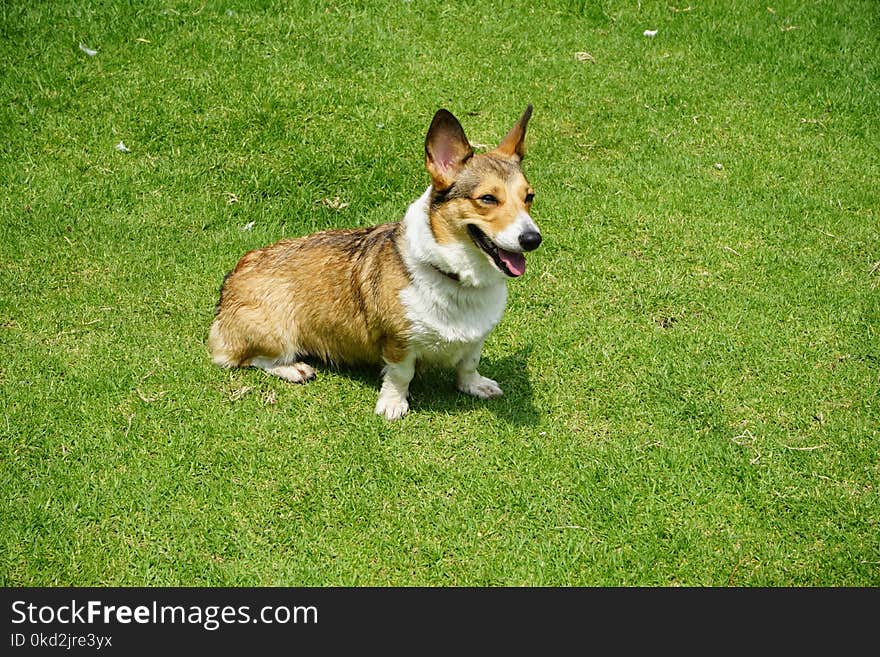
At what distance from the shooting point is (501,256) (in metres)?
3.96

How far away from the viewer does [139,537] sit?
13.2 ft

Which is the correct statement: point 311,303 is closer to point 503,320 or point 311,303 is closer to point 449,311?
point 449,311

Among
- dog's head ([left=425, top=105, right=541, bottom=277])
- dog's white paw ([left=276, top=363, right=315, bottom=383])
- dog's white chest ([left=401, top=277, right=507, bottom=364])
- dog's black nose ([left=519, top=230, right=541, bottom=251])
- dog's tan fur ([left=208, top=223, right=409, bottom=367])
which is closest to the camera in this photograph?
dog's black nose ([left=519, top=230, right=541, bottom=251])

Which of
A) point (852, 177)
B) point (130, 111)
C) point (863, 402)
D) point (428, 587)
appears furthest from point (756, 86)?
point (428, 587)

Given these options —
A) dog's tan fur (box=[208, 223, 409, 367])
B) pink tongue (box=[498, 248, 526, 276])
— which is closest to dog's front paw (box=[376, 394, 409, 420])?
dog's tan fur (box=[208, 223, 409, 367])

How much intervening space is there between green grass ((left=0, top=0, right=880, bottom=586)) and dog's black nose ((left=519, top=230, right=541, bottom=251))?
4.33 feet

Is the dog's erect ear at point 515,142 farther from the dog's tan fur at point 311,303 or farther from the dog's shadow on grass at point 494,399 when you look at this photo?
the dog's shadow on grass at point 494,399

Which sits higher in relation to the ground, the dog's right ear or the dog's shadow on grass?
the dog's right ear

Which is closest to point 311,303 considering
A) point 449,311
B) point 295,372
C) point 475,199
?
point 295,372

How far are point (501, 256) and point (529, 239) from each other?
8.9 inches

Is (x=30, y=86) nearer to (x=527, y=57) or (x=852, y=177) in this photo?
(x=527, y=57)

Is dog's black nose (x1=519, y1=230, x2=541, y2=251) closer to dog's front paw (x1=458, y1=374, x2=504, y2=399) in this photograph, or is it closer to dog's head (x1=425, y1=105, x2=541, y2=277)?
dog's head (x1=425, y1=105, x2=541, y2=277)

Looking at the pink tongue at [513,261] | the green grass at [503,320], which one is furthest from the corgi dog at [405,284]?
the green grass at [503,320]

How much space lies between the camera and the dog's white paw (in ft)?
16.4
